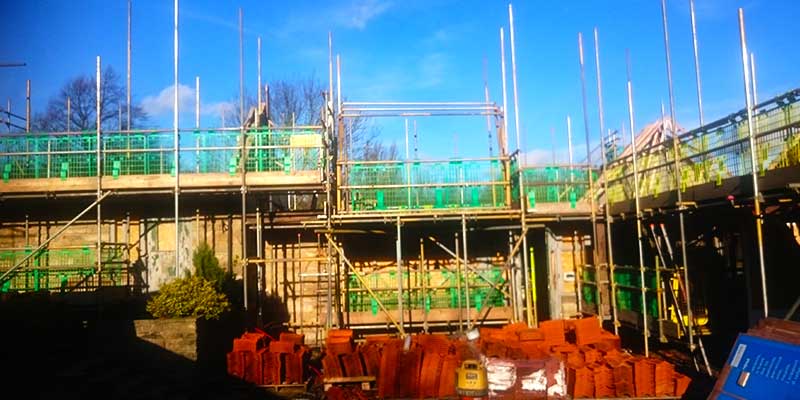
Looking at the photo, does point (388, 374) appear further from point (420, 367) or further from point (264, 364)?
point (264, 364)

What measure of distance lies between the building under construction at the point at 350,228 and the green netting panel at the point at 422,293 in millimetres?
38

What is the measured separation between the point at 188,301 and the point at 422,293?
6.17m

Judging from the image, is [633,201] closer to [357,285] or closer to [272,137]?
[357,285]

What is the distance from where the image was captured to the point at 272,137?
50.9 feet

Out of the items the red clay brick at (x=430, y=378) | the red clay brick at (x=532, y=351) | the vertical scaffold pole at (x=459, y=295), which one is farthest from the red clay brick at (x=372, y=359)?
the vertical scaffold pole at (x=459, y=295)

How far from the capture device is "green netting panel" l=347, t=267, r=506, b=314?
15914 mm

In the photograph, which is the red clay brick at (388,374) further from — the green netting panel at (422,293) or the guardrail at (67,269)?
the guardrail at (67,269)

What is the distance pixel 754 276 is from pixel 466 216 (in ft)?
20.8

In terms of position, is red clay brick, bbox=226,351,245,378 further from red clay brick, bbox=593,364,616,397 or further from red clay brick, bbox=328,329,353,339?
red clay brick, bbox=593,364,616,397

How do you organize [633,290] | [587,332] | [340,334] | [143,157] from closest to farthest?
[587,332] < [340,334] < [633,290] < [143,157]

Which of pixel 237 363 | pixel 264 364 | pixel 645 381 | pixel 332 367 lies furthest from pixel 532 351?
pixel 237 363

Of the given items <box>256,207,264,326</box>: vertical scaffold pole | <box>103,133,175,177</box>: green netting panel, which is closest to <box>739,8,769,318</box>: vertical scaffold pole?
<box>256,207,264,326</box>: vertical scaffold pole

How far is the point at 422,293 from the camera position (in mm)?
16109

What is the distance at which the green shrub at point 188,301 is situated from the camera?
12.3 meters
